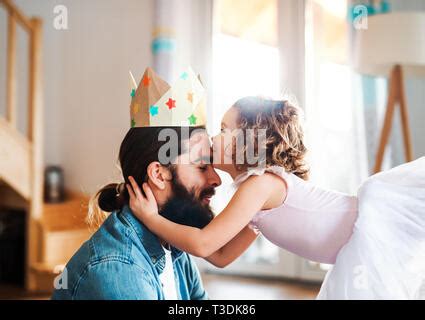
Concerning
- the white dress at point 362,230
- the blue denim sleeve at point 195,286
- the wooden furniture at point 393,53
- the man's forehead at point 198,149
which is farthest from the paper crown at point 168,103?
the wooden furniture at point 393,53

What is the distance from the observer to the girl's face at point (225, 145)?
788 millimetres

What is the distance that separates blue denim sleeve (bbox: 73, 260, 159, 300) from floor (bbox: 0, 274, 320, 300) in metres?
0.20

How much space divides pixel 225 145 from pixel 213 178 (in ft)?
0.17

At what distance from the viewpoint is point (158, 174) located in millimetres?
764

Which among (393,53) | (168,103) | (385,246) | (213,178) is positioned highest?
(393,53)

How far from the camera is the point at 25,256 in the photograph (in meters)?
1.16

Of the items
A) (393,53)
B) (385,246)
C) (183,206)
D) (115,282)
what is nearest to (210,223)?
(183,206)

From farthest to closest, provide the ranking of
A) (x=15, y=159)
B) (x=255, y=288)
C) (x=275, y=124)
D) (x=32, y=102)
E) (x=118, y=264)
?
1. (x=15, y=159)
2. (x=32, y=102)
3. (x=255, y=288)
4. (x=275, y=124)
5. (x=118, y=264)

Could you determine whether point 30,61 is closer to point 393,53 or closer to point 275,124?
point 275,124

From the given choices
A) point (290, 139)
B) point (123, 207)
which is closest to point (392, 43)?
point (290, 139)

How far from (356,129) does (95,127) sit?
0.48 m

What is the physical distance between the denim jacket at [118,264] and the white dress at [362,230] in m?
0.17

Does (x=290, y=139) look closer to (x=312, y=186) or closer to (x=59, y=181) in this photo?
(x=312, y=186)

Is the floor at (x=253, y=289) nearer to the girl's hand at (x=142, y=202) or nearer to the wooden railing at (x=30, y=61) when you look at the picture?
the girl's hand at (x=142, y=202)
